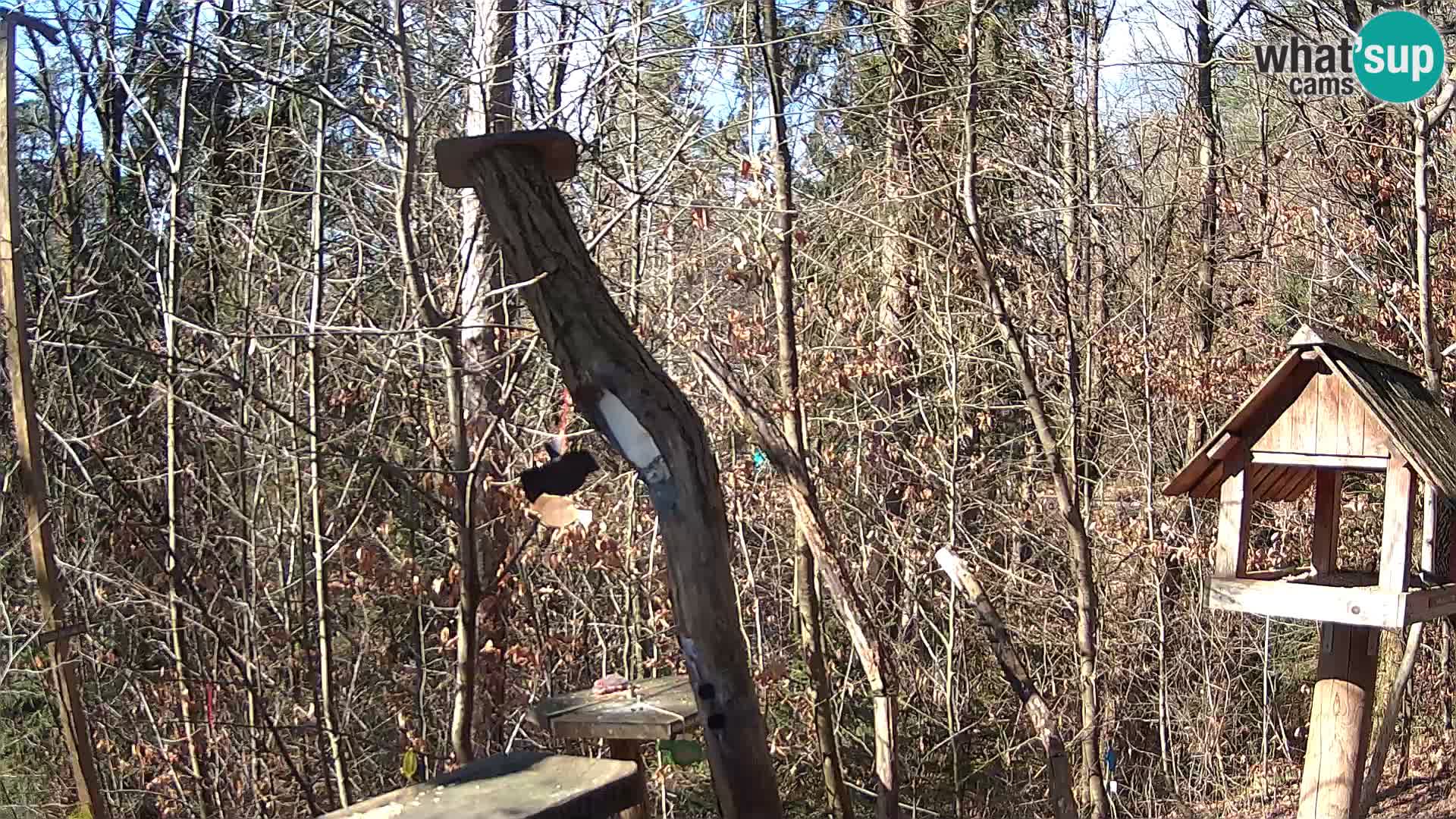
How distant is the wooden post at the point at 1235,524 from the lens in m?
3.51

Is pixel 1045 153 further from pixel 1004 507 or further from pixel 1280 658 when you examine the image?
pixel 1280 658

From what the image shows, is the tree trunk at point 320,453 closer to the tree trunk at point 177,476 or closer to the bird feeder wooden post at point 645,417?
the tree trunk at point 177,476

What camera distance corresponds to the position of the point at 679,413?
9.48 feet

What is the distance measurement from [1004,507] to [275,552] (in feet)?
12.8

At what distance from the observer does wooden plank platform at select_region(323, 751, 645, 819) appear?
2.71 metres

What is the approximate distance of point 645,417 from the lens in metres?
2.86

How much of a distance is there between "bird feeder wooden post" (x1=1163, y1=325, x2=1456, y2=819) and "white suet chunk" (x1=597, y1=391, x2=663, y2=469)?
169 cm

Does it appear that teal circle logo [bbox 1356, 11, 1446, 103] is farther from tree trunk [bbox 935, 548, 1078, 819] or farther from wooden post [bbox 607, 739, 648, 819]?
wooden post [bbox 607, 739, 648, 819]

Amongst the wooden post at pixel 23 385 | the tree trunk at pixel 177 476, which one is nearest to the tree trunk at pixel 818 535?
the tree trunk at pixel 177 476

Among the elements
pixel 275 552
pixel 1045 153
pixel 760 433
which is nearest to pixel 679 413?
pixel 760 433

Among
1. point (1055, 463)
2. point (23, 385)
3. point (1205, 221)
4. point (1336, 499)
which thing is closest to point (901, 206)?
point (1055, 463)

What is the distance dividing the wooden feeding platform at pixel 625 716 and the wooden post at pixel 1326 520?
1887mm

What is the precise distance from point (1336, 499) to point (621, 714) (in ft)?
7.21

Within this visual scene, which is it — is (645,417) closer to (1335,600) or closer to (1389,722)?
(1335,600)
